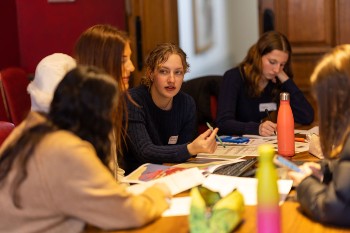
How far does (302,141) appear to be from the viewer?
2.84m

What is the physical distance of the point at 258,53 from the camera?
3.44 metres

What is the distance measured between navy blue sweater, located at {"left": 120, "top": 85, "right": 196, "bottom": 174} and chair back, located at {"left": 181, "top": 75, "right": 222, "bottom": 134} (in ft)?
1.98

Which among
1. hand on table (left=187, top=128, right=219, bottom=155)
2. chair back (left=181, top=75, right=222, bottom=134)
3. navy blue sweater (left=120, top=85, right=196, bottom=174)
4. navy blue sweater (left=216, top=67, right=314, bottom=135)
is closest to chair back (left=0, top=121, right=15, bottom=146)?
navy blue sweater (left=120, top=85, right=196, bottom=174)

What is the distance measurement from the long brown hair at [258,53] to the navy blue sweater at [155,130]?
521 millimetres

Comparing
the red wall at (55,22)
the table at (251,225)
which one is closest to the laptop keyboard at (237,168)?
the table at (251,225)

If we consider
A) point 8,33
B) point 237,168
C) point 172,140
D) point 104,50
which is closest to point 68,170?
point 104,50

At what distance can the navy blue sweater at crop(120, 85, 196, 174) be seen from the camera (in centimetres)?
259

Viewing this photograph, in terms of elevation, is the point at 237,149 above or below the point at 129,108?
below

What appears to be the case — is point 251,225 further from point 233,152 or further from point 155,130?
point 155,130

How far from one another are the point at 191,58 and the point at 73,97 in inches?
169

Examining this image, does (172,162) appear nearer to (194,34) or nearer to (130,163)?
(130,163)

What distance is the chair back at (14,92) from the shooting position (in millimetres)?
3439

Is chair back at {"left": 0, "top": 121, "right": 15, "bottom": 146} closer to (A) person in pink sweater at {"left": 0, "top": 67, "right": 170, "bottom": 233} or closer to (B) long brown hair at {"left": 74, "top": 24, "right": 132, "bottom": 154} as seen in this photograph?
(B) long brown hair at {"left": 74, "top": 24, "right": 132, "bottom": 154}

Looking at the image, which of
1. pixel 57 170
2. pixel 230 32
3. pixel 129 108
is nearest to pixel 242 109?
pixel 129 108
